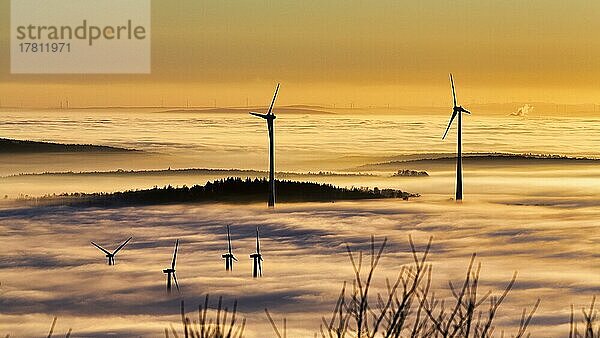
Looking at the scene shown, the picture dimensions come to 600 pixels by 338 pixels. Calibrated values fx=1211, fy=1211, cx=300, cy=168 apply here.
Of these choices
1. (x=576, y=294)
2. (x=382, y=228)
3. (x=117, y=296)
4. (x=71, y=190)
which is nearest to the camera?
(x=576, y=294)

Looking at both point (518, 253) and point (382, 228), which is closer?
point (518, 253)

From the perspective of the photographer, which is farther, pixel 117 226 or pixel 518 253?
pixel 117 226

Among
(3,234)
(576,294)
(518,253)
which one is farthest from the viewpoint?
(3,234)

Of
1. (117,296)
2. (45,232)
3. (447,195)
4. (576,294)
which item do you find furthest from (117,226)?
(576,294)


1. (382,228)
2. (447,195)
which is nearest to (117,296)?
(382,228)

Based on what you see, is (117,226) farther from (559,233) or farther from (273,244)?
(559,233)

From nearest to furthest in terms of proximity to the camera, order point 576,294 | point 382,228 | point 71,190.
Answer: point 576,294 < point 382,228 < point 71,190

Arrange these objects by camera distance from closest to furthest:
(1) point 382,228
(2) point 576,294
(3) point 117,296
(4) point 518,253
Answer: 1. (2) point 576,294
2. (3) point 117,296
3. (4) point 518,253
4. (1) point 382,228

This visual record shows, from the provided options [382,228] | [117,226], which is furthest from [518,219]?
[117,226]

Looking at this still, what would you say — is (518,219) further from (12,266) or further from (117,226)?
(12,266)
